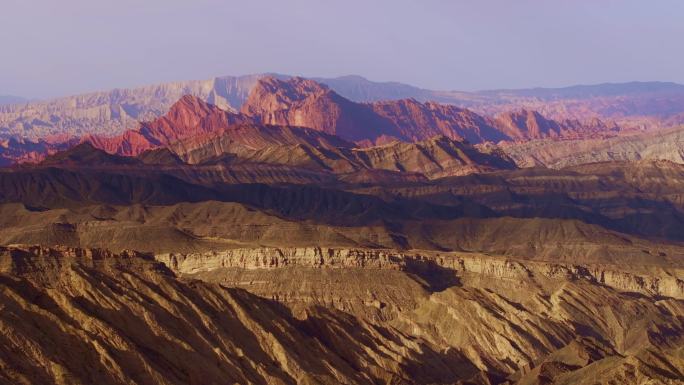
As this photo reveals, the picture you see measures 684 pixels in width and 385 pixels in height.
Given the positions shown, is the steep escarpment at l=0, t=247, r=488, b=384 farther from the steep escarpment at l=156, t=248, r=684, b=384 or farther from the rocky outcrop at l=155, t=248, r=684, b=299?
the rocky outcrop at l=155, t=248, r=684, b=299

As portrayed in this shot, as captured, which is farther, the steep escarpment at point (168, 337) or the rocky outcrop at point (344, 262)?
the rocky outcrop at point (344, 262)

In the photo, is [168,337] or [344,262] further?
[344,262]

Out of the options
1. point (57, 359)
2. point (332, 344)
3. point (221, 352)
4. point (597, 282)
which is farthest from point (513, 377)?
point (597, 282)

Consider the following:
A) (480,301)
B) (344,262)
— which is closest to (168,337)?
A: (480,301)

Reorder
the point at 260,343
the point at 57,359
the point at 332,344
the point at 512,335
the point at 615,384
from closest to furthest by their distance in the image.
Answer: the point at 57,359
the point at 615,384
the point at 260,343
the point at 332,344
the point at 512,335

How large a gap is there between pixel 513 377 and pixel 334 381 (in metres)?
22.6

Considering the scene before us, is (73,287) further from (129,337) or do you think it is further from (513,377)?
(513,377)

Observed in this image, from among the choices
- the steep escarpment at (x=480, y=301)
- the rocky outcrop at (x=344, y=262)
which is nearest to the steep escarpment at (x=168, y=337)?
the steep escarpment at (x=480, y=301)

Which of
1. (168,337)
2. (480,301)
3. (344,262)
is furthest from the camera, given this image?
(344,262)

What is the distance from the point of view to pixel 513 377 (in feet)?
426

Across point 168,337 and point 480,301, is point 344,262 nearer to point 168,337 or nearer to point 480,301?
point 480,301

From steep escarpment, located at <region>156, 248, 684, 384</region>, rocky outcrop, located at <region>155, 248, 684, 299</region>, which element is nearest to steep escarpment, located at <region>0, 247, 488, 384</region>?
steep escarpment, located at <region>156, 248, 684, 384</region>

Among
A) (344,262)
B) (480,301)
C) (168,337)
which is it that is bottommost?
(344,262)

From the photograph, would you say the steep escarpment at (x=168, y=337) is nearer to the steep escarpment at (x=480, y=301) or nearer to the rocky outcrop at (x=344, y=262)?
the steep escarpment at (x=480, y=301)
